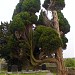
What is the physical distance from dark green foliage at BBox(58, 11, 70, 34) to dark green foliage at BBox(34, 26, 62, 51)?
3016mm

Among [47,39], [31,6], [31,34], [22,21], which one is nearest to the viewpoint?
[47,39]

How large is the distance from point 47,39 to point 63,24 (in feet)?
13.3

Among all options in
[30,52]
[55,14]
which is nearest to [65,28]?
[55,14]

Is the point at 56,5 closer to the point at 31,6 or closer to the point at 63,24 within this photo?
the point at 63,24

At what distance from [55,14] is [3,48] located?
616 cm

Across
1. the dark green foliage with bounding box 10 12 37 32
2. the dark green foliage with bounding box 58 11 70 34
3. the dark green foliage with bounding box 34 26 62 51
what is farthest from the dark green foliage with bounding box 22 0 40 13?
the dark green foliage with bounding box 34 26 62 51

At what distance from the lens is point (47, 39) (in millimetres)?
21297

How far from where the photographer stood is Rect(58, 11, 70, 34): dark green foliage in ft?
81.5

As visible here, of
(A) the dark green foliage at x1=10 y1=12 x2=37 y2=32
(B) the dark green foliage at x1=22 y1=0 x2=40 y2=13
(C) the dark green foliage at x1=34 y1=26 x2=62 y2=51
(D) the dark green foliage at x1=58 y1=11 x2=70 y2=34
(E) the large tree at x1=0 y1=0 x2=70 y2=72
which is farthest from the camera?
(D) the dark green foliage at x1=58 y1=11 x2=70 y2=34

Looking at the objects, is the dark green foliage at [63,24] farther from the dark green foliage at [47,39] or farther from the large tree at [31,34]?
the dark green foliage at [47,39]

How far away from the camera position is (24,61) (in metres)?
26.3

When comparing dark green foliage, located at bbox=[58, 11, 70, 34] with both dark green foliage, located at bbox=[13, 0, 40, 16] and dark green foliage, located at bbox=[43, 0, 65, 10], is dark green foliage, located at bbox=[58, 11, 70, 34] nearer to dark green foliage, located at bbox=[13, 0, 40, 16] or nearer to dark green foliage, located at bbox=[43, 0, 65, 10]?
dark green foliage, located at bbox=[43, 0, 65, 10]

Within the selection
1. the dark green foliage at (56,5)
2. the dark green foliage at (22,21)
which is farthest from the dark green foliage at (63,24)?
the dark green foliage at (22,21)

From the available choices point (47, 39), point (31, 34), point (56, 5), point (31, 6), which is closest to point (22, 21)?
point (31, 34)
